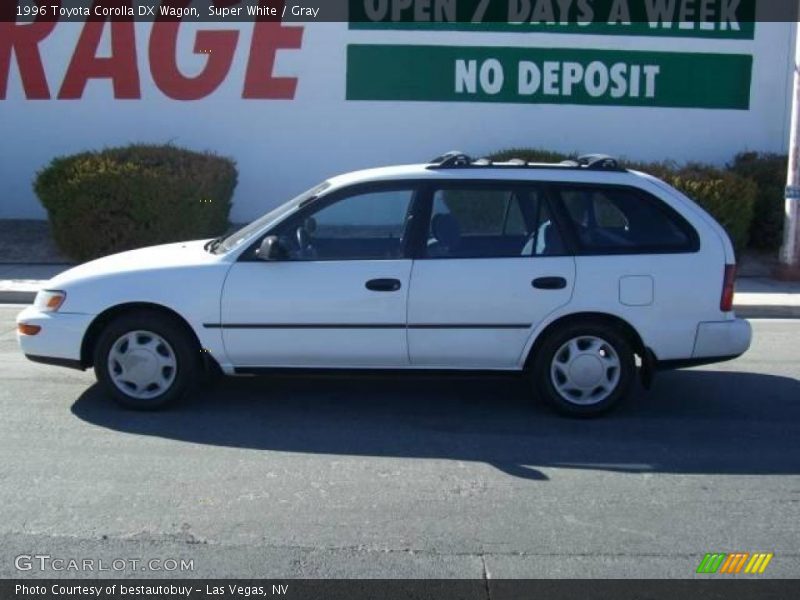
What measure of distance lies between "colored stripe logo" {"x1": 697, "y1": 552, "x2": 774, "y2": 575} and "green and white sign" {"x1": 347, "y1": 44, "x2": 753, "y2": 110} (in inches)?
475

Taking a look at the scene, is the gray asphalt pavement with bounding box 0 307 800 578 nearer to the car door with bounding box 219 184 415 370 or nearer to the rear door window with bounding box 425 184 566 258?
the car door with bounding box 219 184 415 370

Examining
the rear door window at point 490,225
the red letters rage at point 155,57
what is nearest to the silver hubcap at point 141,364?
the rear door window at point 490,225

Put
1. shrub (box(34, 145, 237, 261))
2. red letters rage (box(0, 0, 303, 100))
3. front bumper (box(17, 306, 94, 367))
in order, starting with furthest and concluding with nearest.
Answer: red letters rage (box(0, 0, 303, 100)) < shrub (box(34, 145, 237, 261)) < front bumper (box(17, 306, 94, 367))

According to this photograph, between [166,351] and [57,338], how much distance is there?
712 mm

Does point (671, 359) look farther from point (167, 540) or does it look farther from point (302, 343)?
point (167, 540)

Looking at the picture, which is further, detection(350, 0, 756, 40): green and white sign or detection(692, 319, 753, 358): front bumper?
detection(350, 0, 756, 40): green and white sign

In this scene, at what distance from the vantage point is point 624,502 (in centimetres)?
531

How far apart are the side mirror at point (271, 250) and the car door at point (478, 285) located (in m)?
0.87

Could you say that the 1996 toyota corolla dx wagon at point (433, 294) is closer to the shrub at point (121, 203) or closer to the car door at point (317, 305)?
the car door at point (317, 305)

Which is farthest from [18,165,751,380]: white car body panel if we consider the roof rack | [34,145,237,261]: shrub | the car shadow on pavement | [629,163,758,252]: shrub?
[629,163,758,252]: shrub

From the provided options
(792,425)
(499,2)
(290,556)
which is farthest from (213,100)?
(290,556)

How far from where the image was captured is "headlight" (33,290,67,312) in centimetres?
667

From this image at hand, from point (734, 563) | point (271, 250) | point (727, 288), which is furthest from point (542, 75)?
point (734, 563)

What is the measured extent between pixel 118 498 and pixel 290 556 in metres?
1.18
